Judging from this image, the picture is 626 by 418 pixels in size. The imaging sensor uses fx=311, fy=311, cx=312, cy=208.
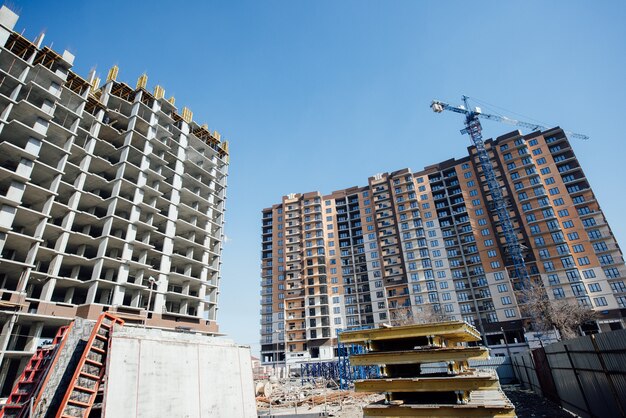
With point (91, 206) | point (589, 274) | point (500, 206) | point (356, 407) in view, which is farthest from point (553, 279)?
point (91, 206)

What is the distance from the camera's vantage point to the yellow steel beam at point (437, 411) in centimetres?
569

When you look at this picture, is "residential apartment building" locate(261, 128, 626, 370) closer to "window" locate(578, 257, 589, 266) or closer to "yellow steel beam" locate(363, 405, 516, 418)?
"window" locate(578, 257, 589, 266)

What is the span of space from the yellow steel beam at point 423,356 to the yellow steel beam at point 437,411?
2.69 feet

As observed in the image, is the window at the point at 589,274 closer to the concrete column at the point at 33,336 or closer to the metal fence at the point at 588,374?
the metal fence at the point at 588,374

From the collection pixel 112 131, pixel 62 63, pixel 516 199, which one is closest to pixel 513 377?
pixel 516 199

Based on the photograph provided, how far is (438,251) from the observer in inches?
2891

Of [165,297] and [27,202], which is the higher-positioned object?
[27,202]

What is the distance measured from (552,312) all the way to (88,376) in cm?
6164

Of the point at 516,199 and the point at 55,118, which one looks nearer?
the point at 55,118

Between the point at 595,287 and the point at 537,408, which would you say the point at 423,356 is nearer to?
the point at 537,408

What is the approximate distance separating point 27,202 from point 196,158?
78.7ft

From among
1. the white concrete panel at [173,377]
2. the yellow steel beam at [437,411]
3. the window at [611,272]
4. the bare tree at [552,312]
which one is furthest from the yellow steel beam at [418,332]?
the window at [611,272]

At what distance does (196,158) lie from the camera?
2046 inches

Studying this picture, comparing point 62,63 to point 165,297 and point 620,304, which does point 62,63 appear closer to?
point 165,297
